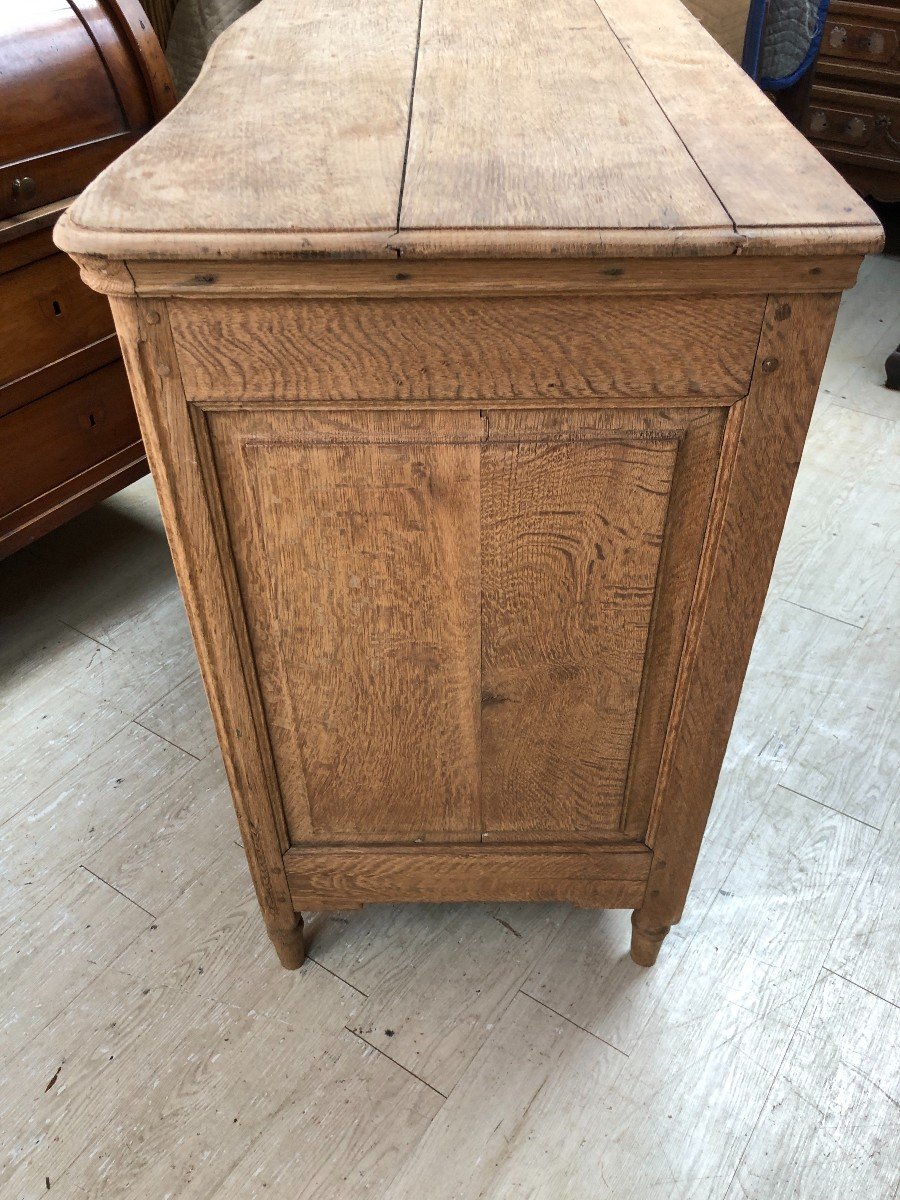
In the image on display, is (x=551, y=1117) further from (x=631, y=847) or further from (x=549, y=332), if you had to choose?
(x=549, y=332)

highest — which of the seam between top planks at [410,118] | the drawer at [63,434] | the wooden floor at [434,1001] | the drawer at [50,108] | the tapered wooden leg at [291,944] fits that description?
the seam between top planks at [410,118]

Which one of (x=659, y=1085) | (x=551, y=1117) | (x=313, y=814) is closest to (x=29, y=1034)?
(x=313, y=814)

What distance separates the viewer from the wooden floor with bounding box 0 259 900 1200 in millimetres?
989

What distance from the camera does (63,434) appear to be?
4.82 feet

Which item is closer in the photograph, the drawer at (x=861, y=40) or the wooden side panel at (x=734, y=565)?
the wooden side panel at (x=734, y=565)

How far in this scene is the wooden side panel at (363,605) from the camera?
2.41 ft

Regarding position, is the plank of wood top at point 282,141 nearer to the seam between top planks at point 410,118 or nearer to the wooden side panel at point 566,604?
the seam between top planks at point 410,118

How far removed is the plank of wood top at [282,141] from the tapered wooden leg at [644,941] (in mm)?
816

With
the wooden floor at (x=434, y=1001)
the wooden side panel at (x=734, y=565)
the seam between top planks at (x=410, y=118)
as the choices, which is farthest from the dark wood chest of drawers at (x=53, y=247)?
the wooden side panel at (x=734, y=565)

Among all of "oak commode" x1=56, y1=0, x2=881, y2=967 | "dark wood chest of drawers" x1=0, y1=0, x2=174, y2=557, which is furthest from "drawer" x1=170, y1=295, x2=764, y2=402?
"dark wood chest of drawers" x1=0, y1=0, x2=174, y2=557

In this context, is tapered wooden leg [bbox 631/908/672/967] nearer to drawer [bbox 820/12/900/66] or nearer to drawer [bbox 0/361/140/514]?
drawer [bbox 0/361/140/514]

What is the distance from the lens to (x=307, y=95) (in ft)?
2.73

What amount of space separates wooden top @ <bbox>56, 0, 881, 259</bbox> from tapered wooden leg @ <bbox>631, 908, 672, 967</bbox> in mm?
762

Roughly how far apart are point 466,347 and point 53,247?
3.00 feet
